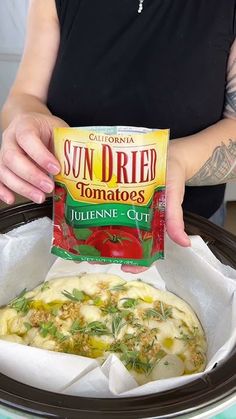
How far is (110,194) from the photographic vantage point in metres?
0.61

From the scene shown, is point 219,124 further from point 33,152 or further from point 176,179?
point 33,152

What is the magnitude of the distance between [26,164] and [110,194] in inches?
4.2

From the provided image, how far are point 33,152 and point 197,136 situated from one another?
0.29 meters

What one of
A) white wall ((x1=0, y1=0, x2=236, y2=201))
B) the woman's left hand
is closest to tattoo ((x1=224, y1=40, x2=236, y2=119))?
the woman's left hand

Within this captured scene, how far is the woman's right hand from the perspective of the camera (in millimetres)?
623

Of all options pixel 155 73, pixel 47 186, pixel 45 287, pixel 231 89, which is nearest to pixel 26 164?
pixel 47 186

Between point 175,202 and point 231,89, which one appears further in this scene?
point 231,89

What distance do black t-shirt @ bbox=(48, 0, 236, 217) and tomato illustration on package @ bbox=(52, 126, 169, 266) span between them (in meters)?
0.25

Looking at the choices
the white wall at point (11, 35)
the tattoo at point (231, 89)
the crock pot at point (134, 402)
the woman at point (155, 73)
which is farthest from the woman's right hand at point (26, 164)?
the white wall at point (11, 35)

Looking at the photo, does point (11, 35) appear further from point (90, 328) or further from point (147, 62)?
point (90, 328)

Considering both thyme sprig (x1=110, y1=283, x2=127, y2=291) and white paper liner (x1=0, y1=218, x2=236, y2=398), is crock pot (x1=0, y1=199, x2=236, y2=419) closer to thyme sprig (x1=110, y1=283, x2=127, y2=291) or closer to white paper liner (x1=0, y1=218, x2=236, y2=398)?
white paper liner (x1=0, y1=218, x2=236, y2=398)

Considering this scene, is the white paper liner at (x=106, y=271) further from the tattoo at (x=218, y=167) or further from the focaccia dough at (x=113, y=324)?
the tattoo at (x=218, y=167)

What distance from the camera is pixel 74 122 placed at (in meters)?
0.89

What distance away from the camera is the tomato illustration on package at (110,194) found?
1.92 feet
